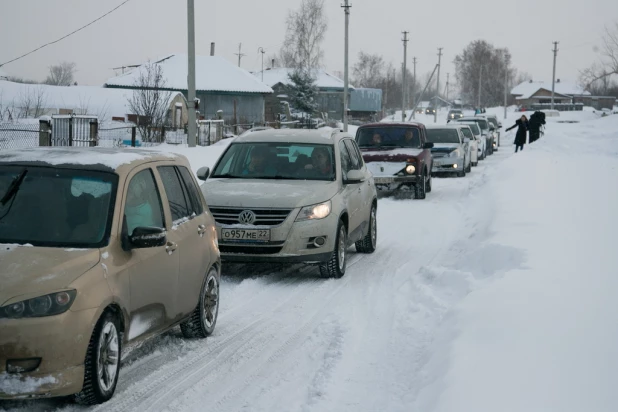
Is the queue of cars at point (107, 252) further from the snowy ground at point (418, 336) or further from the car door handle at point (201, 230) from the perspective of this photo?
the snowy ground at point (418, 336)

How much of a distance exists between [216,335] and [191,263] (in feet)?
3.27

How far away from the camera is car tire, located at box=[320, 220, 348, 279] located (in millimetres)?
10156

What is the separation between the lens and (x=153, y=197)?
20.6 feet

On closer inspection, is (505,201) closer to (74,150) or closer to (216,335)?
(216,335)

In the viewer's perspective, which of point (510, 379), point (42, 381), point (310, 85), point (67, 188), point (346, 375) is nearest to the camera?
point (42, 381)

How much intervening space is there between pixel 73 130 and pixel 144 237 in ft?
62.0

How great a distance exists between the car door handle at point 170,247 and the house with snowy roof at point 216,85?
5437 cm

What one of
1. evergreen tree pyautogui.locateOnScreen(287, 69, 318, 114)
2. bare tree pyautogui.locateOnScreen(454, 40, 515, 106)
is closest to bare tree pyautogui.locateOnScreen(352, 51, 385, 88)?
bare tree pyautogui.locateOnScreen(454, 40, 515, 106)

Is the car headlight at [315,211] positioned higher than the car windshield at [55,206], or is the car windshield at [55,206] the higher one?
the car windshield at [55,206]

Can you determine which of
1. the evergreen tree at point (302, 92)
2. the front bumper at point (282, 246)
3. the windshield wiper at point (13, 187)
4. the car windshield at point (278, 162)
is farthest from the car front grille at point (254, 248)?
the evergreen tree at point (302, 92)

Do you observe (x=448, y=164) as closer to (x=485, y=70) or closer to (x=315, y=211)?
(x=315, y=211)

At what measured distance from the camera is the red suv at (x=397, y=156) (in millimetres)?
19953

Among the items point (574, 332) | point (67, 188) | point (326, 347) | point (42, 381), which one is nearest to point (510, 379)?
point (574, 332)

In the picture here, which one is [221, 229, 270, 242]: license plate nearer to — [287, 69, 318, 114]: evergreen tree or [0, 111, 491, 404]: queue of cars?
[0, 111, 491, 404]: queue of cars
